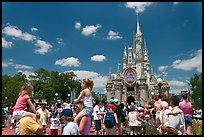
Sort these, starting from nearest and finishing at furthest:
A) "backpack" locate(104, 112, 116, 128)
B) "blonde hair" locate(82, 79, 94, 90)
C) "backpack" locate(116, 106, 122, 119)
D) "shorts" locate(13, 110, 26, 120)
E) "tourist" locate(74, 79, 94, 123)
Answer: "shorts" locate(13, 110, 26, 120) < "tourist" locate(74, 79, 94, 123) < "blonde hair" locate(82, 79, 94, 90) < "backpack" locate(104, 112, 116, 128) < "backpack" locate(116, 106, 122, 119)

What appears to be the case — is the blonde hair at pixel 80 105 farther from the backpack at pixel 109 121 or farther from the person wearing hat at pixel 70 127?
the backpack at pixel 109 121

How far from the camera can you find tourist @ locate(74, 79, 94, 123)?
18.8 ft

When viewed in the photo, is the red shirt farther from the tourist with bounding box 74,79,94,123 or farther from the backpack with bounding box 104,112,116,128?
the backpack with bounding box 104,112,116,128

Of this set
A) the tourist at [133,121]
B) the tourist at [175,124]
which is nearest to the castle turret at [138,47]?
the tourist at [133,121]

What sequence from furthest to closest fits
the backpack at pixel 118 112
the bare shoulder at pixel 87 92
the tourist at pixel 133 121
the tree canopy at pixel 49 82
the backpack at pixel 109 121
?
the tree canopy at pixel 49 82 → the tourist at pixel 133 121 → the backpack at pixel 118 112 → the backpack at pixel 109 121 → the bare shoulder at pixel 87 92

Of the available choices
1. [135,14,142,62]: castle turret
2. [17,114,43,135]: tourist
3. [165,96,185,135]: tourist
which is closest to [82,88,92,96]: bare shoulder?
[17,114,43,135]: tourist

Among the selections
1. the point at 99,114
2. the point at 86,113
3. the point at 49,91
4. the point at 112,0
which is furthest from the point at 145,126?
the point at 49,91

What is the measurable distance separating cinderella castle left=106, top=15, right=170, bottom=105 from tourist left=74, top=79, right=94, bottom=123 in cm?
5413

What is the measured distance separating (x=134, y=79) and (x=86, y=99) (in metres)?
58.2

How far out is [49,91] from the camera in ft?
200

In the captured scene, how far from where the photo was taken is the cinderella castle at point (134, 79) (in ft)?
206

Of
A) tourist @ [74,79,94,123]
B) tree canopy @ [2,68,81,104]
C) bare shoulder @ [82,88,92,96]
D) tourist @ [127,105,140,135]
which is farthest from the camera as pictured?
tree canopy @ [2,68,81,104]

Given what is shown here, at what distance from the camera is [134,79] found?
63.4 meters

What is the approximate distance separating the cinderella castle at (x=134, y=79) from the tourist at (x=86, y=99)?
178 ft
